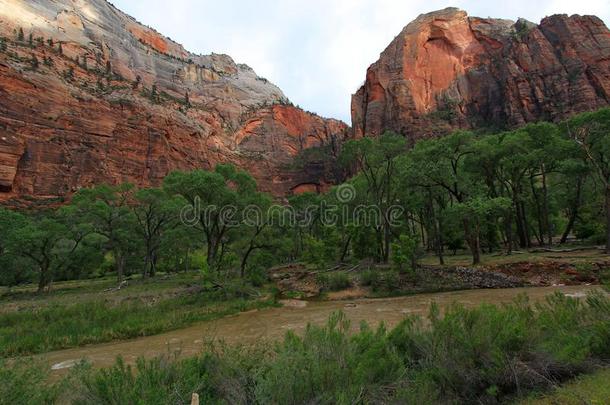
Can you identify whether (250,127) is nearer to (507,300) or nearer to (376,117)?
(376,117)

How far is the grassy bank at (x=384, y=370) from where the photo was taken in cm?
370

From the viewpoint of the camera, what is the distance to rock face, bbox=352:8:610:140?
70688 mm

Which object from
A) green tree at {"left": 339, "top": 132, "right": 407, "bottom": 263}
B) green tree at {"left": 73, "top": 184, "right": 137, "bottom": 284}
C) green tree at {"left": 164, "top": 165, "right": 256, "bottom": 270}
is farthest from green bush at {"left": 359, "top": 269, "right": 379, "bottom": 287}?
green tree at {"left": 73, "top": 184, "right": 137, "bottom": 284}

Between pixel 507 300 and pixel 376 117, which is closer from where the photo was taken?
pixel 507 300

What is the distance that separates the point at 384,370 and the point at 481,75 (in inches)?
4027

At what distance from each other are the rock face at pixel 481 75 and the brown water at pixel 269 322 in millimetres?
74227

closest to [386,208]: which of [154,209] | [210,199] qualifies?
[210,199]

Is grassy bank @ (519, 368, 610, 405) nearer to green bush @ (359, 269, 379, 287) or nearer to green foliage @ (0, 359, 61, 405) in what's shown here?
green foliage @ (0, 359, 61, 405)

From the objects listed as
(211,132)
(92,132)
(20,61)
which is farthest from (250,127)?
(20,61)

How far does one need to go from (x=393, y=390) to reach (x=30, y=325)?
50.4ft

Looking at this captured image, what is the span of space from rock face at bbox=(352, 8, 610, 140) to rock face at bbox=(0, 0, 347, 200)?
32009mm

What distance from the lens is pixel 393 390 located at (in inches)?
157

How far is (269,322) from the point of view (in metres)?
13.1

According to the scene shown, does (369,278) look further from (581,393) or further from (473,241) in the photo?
(581,393)
